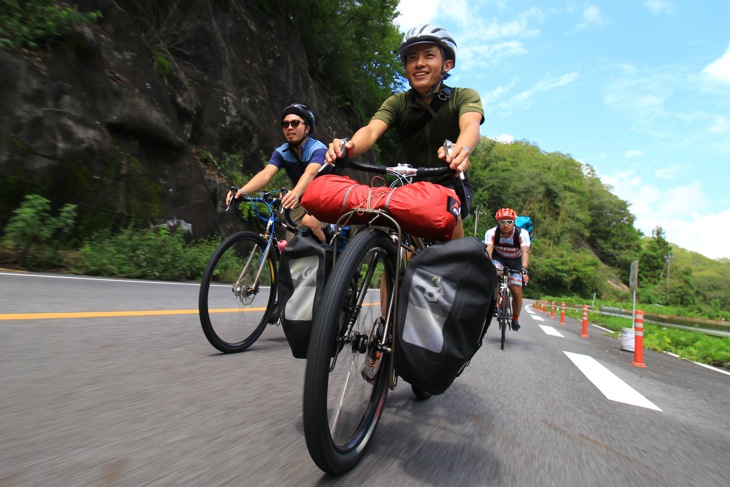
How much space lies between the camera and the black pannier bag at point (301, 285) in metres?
1.62

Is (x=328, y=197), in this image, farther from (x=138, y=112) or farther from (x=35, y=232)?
(x=138, y=112)

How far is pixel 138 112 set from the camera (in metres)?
9.88


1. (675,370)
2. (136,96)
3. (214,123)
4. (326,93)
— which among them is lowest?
(675,370)

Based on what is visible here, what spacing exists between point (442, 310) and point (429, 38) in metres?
1.63

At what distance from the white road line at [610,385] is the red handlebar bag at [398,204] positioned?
2.40m

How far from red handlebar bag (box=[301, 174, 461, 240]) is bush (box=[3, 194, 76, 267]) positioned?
6775 millimetres

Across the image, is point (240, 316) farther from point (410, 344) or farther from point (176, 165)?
point (176, 165)

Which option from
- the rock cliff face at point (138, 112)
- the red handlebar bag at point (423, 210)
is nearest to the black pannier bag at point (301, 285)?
the red handlebar bag at point (423, 210)

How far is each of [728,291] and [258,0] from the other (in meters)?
121

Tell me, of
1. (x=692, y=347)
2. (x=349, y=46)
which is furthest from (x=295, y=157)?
(x=349, y=46)

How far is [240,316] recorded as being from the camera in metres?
3.26

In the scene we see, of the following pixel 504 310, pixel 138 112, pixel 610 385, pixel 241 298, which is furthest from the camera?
pixel 138 112

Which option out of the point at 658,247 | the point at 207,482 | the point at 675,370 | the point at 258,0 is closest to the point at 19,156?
the point at 207,482

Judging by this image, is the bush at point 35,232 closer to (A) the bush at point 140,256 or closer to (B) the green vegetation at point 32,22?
(A) the bush at point 140,256
